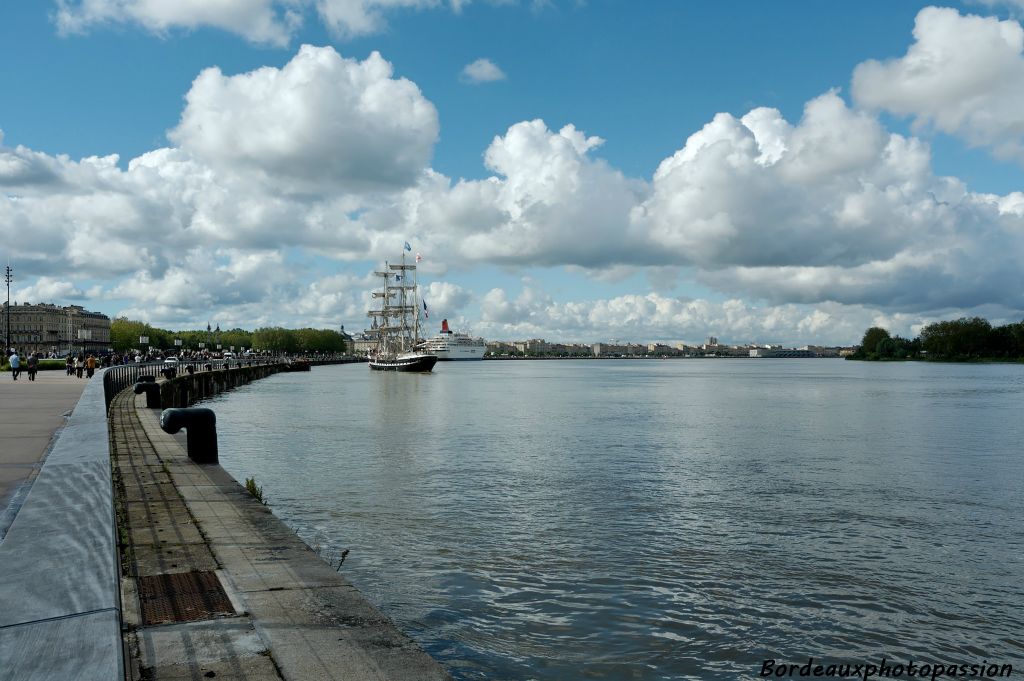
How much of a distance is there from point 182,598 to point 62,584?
339cm

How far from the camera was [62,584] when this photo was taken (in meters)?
4.32

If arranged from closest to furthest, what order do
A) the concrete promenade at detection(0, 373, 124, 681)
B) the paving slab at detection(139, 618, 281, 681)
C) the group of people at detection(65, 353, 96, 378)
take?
the concrete promenade at detection(0, 373, 124, 681)
the paving slab at detection(139, 618, 281, 681)
the group of people at detection(65, 353, 96, 378)

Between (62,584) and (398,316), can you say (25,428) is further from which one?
(398,316)

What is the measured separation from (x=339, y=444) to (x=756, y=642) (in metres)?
24.7

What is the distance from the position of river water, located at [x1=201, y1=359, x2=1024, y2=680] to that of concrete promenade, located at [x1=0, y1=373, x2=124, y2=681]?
479cm

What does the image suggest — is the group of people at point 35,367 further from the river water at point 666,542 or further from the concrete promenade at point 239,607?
the concrete promenade at point 239,607

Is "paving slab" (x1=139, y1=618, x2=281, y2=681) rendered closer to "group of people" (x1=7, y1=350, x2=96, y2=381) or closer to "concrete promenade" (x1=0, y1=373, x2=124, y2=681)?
"concrete promenade" (x1=0, y1=373, x2=124, y2=681)

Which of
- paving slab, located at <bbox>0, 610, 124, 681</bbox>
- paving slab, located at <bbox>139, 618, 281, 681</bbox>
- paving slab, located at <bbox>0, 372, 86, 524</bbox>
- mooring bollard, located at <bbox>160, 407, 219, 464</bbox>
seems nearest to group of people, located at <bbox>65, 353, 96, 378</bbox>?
paving slab, located at <bbox>0, 372, 86, 524</bbox>

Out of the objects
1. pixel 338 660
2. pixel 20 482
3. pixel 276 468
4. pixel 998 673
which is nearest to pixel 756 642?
pixel 998 673

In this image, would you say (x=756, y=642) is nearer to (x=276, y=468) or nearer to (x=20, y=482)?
(x=20, y=482)

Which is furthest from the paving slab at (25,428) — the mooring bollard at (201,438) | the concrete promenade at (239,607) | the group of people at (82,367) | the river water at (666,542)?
the group of people at (82,367)

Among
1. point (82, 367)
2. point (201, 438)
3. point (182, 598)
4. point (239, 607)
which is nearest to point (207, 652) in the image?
point (239, 607)

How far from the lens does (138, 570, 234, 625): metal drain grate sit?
22.8 ft

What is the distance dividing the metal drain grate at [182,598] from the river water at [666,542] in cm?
292
